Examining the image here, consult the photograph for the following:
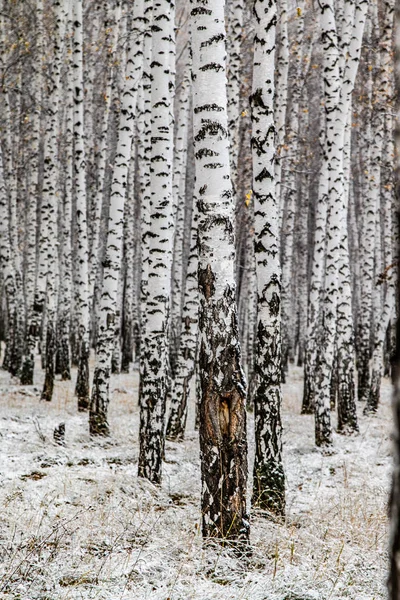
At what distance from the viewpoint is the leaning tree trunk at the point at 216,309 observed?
361 centimetres

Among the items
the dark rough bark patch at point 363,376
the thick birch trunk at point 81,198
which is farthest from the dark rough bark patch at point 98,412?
the dark rough bark patch at point 363,376

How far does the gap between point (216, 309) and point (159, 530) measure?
1.84 metres

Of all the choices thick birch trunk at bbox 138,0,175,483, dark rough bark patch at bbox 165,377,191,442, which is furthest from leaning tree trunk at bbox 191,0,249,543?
dark rough bark patch at bbox 165,377,191,442

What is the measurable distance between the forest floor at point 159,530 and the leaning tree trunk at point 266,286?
37 cm

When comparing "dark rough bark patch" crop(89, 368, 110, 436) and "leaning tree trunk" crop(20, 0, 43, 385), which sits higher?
"leaning tree trunk" crop(20, 0, 43, 385)

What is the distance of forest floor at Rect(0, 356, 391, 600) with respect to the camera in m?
3.11

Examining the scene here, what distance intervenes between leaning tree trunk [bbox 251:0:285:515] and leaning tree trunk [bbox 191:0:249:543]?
1435mm

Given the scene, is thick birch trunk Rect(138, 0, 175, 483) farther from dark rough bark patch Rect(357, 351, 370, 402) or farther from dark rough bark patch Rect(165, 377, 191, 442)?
dark rough bark patch Rect(357, 351, 370, 402)

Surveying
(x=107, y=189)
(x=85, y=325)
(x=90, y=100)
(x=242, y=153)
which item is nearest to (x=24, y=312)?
(x=85, y=325)

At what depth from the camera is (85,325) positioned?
1126cm

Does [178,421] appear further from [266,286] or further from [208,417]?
[208,417]

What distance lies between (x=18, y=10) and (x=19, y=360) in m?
11.9

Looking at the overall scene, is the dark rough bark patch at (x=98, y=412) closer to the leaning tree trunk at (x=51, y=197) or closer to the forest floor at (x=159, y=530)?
the forest floor at (x=159, y=530)

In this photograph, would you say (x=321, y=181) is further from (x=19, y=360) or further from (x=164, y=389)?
(x=19, y=360)
